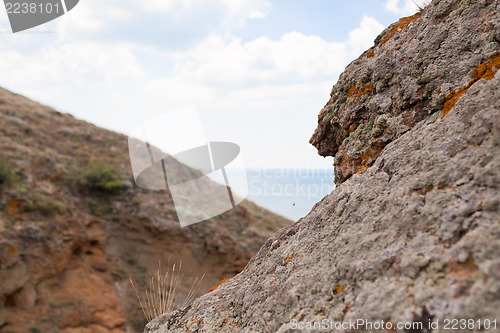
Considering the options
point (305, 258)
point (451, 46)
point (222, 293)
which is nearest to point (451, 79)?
point (451, 46)

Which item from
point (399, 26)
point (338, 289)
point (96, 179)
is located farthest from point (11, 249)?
point (399, 26)

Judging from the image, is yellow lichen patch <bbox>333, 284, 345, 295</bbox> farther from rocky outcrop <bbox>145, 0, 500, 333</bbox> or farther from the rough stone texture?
the rough stone texture

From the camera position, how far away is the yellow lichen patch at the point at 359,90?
3021 millimetres

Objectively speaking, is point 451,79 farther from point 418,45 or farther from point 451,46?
point 418,45

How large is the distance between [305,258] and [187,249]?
11223 mm

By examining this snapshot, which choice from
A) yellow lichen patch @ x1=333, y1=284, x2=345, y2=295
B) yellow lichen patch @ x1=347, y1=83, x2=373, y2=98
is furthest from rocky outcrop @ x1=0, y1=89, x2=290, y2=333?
yellow lichen patch @ x1=333, y1=284, x2=345, y2=295

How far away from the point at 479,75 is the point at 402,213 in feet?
3.49

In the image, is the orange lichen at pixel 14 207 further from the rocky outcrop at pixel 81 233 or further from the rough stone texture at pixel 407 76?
the rough stone texture at pixel 407 76

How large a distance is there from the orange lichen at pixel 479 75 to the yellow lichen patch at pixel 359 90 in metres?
0.77

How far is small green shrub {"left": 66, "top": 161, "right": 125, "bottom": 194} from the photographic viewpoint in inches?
497

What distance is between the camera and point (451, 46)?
2.51m

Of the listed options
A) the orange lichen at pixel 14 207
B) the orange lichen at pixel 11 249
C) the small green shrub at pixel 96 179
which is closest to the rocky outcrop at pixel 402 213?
the orange lichen at pixel 11 249

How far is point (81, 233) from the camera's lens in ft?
36.6

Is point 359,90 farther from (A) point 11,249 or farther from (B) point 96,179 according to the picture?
(B) point 96,179
